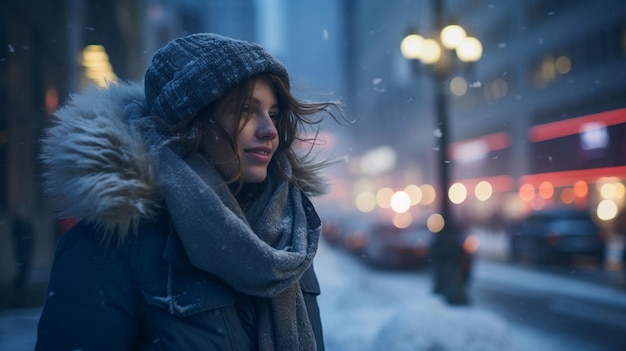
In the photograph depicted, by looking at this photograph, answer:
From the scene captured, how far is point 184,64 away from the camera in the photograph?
170 centimetres

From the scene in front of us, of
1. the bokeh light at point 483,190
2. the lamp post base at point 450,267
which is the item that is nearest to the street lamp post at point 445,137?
the lamp post base at point 450,267

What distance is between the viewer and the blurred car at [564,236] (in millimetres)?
16812

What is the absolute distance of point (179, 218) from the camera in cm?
154

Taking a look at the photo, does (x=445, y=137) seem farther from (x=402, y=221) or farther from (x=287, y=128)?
(x=402, y=221)

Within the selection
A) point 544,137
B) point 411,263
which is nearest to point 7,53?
point 411,263

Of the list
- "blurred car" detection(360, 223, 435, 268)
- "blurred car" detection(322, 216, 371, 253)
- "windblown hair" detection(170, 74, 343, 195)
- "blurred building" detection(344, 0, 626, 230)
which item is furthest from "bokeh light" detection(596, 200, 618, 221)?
"windblown hair" detection(170, 74, 343, 195)

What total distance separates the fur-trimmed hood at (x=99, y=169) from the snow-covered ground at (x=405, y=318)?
4.18 meters

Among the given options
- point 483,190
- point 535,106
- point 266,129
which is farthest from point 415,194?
point 266,129

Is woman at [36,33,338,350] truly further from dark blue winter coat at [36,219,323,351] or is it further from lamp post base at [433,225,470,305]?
lamp post base at [433,225,470,305]

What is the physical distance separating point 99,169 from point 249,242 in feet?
1.58

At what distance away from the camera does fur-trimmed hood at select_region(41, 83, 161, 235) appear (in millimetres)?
1470

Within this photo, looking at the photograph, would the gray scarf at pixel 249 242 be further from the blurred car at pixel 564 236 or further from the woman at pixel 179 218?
the blurred car at pixel 564 236

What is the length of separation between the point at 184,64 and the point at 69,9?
14586 mm

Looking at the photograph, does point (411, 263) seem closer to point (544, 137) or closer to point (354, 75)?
point (544, 137)
